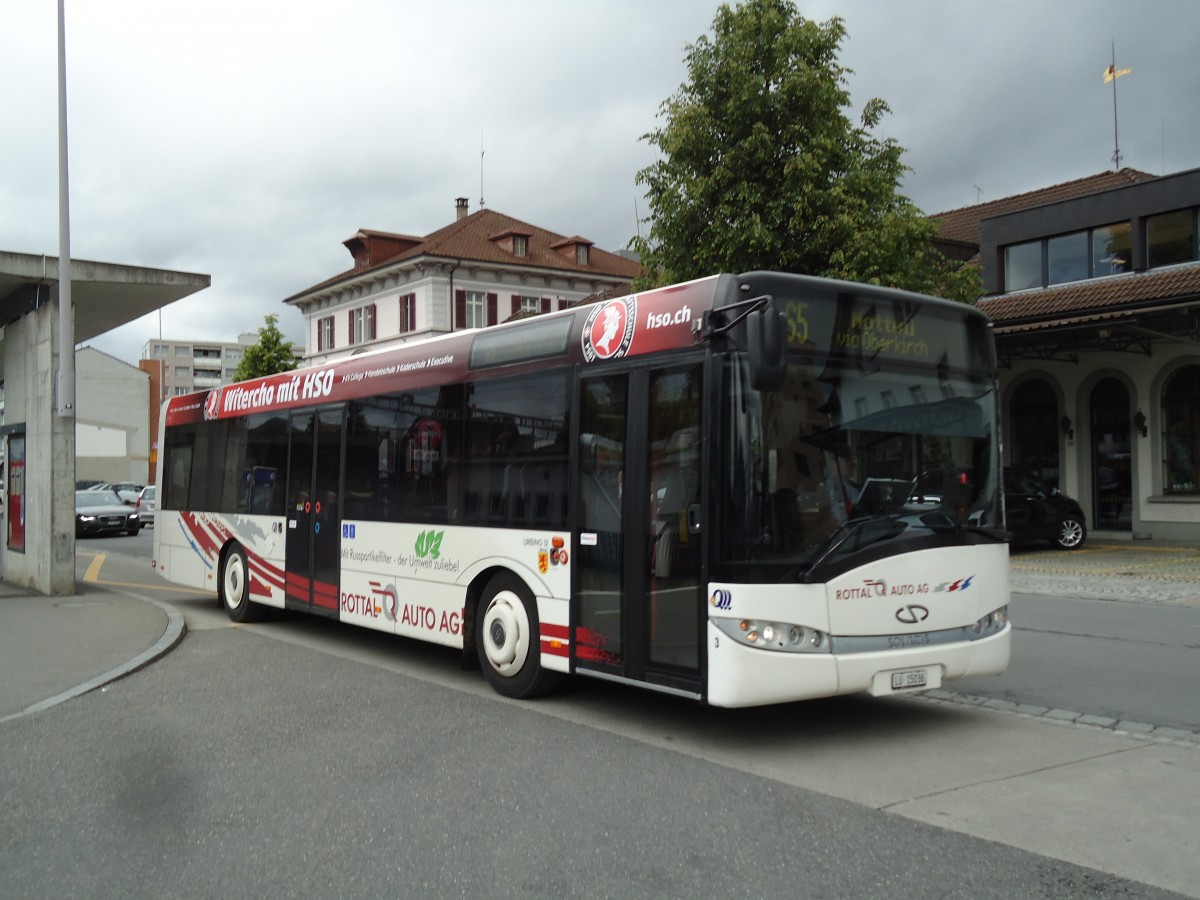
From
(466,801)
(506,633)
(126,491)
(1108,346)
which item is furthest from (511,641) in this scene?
(126,491)

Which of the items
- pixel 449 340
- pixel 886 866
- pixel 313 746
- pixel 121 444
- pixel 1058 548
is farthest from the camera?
pixel 121 444

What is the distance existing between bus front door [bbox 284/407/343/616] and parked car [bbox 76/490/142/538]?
2437cm

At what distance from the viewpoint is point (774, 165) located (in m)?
19.1

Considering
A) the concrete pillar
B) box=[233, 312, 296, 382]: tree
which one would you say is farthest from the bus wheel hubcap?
box=[233, 312, 296, 382]: tree

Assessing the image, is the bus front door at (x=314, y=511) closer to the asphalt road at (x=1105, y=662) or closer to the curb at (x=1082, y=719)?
the curb at (x=1082, y=719)

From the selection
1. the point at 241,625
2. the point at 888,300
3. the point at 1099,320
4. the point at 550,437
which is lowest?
the point at 241,625

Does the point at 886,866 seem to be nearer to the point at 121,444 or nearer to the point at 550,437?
the point at 550,437

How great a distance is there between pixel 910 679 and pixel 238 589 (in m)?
8.81

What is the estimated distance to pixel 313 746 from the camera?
6820 mm

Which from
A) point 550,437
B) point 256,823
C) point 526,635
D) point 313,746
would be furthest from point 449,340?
point 256,823

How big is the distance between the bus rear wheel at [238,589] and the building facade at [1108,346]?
51.3 ft

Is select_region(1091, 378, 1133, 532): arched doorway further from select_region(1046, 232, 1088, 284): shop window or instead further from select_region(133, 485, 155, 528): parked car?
select_region(133, 485, 155, 528): parked car

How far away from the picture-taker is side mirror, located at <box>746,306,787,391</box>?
238 inches

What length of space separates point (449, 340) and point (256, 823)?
499cm
